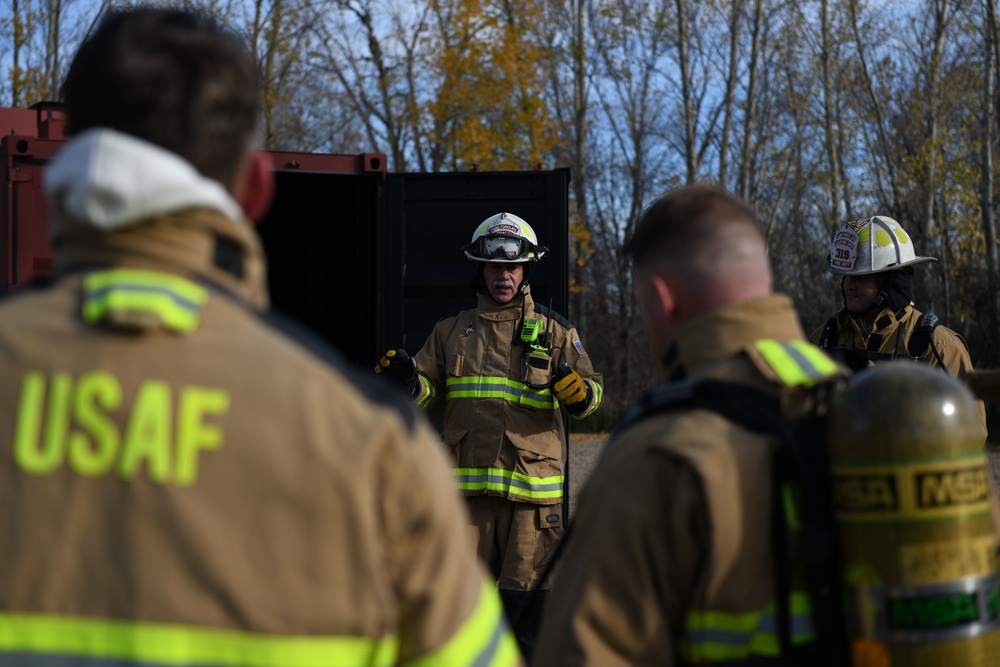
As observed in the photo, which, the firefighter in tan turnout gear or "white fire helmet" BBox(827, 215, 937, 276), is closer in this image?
the firefighter in tan turnout gear

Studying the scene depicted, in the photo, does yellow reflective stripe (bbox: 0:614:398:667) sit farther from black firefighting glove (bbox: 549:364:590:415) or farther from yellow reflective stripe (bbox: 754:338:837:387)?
black firefighting glove (bbox: 549:364:590:415)

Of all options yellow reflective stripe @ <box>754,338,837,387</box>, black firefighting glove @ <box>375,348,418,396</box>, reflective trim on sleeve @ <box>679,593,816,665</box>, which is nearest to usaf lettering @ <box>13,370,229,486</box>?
reflective trim on sleeve @ <box>679,593,816,665</box>

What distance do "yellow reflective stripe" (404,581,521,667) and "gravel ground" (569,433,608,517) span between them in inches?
386

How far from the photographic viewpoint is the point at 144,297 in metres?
1.19

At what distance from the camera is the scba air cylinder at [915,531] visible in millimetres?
1603

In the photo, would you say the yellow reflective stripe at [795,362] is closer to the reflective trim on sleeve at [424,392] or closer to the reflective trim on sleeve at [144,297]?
the reflective trim on sleeve at [144,297]

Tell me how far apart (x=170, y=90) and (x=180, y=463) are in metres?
0.44

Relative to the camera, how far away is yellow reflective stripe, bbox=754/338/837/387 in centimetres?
181

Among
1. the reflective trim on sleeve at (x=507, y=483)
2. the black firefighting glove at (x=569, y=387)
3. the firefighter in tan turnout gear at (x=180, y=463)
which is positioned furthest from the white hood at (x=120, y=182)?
the reflective trim on sleeve at (x=507, y=483)

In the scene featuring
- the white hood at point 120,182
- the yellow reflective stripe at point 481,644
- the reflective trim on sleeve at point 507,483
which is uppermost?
the white hood at point 120,182

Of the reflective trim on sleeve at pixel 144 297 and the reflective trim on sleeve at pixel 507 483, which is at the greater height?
the reflective trim on sleeve at pixel 144 297

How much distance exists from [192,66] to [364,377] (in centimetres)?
43

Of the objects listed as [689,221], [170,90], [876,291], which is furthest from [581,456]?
[170,90]

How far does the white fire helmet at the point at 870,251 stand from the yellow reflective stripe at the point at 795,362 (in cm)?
333
